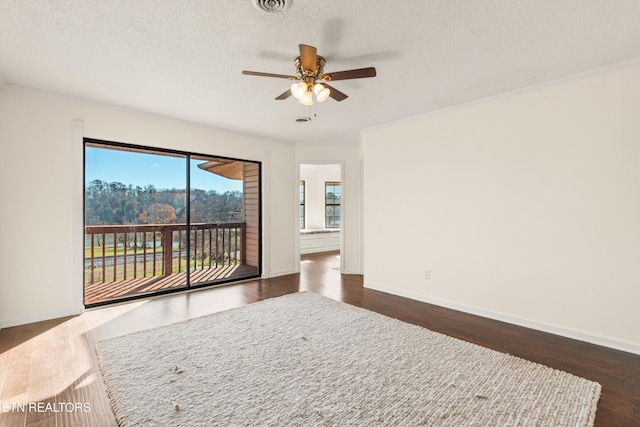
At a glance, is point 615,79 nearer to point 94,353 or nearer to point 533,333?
point 533,333

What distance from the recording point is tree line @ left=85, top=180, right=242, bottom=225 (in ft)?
13.3

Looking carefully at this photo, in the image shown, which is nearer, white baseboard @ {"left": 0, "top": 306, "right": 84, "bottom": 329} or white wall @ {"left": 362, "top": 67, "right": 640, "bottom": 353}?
white wall @ {"left": 362, "top": 67, "right": 640, "bottom": 353}

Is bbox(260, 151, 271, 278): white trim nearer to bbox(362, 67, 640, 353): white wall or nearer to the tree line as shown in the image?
the tree line

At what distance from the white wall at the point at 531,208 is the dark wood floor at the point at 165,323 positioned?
310 mm

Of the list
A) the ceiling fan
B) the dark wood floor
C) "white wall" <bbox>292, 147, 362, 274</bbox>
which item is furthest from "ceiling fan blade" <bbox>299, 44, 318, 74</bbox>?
"white wall" <bbox>292, 147, 362, 274</bbox>

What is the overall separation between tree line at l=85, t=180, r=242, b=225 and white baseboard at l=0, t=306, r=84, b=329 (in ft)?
3.58

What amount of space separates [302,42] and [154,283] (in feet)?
13.8

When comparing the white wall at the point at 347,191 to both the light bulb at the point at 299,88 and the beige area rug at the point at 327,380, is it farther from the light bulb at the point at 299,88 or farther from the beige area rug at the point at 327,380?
the light bulb at the point at 299,88

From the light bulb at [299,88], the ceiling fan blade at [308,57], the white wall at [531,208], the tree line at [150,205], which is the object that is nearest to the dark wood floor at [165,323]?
the white wall at [531,208]

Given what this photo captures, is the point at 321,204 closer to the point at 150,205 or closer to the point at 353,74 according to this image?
the point at 150,205

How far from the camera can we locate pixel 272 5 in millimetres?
1942

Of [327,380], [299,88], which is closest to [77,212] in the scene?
[299,88]

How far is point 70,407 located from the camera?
1904 mm

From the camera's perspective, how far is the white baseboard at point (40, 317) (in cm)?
321
